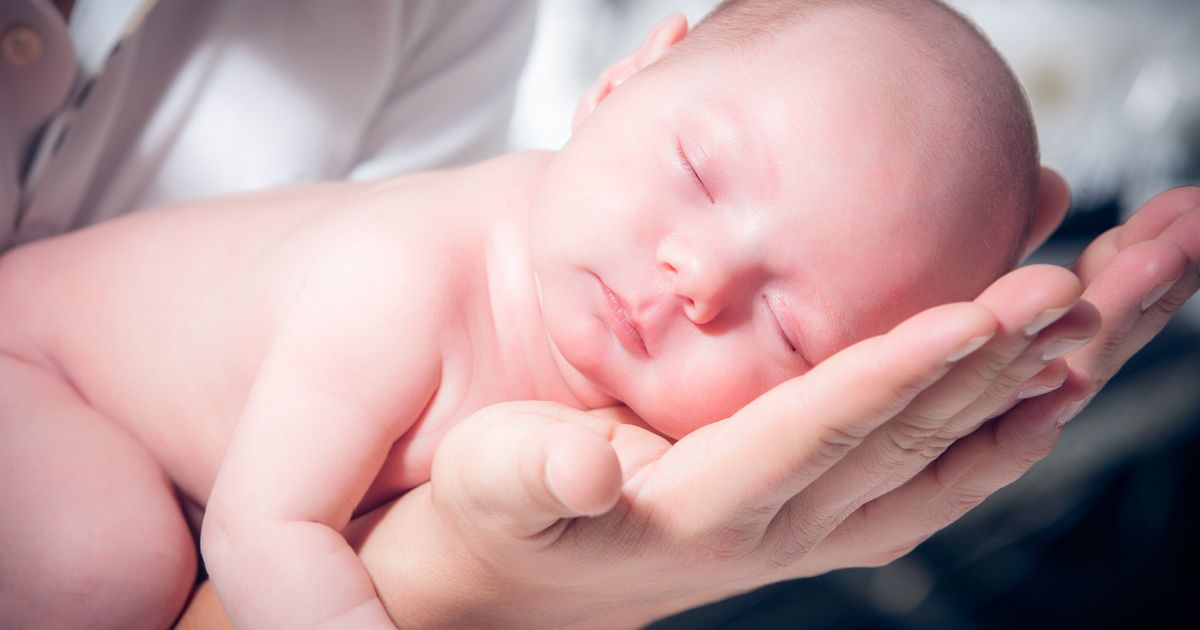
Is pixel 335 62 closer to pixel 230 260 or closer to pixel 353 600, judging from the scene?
pixel 230 260

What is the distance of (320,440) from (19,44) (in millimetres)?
657

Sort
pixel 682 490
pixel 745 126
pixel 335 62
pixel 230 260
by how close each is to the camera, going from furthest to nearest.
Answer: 1. pixel 335 62
2. pixel 230 260
3. pixel 745 126
4. pixel 682 490

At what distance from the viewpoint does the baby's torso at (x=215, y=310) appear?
934 millimetres

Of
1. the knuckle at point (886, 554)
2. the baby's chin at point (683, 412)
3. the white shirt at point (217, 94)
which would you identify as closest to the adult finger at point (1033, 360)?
the baby's chin at point (683, 412)

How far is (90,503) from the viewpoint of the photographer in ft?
3.13

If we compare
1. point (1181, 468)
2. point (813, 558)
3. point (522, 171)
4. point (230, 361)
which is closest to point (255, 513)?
point (230, 361)

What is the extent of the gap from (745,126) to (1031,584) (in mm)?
1803

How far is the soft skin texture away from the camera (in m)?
0.72

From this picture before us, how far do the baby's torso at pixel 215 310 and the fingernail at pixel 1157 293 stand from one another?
604 mm

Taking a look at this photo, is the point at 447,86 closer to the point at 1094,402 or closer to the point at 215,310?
the point at 215,310

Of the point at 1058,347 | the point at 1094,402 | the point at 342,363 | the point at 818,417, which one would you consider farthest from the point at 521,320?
the point at 1094,402

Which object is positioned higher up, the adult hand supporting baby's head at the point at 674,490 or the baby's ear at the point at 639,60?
the baby's ear at the point at 639,60

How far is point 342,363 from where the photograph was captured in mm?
854

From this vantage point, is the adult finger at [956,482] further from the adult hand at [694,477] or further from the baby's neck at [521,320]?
the baby's neck at [521,320]
